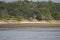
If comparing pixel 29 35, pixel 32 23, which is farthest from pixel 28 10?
pixel 29 35

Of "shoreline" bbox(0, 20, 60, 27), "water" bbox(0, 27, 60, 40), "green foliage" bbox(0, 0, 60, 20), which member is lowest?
"shoreline" bbox(0, 20, 60, 27)

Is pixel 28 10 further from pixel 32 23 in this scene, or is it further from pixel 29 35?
pixel 29 35

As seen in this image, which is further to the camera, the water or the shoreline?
the shoreline

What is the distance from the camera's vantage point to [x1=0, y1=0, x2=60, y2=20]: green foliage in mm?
6164

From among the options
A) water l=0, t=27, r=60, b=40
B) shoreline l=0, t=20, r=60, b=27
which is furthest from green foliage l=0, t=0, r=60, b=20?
water l=0, t=27, r=60, b=40

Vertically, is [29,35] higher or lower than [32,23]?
higher

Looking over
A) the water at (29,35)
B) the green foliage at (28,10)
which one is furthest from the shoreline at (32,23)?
the water at (29,35)

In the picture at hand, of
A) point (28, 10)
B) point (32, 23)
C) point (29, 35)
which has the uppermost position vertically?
point (28, 10)

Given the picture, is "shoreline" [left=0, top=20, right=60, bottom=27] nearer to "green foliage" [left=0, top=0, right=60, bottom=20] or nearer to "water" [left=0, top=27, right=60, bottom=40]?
"green foliage" [left=0, top=0, right=60, bottom=20]

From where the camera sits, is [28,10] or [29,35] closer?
[29,35]

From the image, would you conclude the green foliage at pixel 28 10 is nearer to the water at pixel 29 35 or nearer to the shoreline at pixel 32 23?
the shoreline at pixel 32 23

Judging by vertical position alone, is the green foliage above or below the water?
above

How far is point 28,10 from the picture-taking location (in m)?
6.28

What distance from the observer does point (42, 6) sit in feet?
20.7
